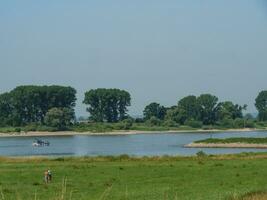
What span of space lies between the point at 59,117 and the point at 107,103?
81.1ft

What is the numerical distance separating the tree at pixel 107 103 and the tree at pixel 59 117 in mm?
13737

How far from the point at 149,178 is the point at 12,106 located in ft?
532

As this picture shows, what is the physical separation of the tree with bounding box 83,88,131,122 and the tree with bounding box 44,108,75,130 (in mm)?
13737

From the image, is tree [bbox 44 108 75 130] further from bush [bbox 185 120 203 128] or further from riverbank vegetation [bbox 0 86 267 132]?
bush [bbox 185 120 203 128]

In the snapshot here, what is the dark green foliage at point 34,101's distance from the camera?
7151 inches

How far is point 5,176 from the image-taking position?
31750 millimetres

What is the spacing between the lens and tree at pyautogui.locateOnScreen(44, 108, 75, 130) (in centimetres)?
17112

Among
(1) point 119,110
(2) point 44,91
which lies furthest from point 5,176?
(1) point 119,110

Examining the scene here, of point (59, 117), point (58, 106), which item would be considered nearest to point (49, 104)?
point (58, 106)

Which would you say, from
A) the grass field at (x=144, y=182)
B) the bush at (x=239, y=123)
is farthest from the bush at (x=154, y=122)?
the grass field at (x=144, y=182)

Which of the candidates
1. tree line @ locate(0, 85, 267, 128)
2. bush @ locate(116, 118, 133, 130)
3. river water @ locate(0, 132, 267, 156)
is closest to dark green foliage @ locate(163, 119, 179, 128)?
tree line @ locate(0, 85, 267, 128)

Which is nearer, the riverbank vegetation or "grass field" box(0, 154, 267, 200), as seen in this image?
"grass field" box(0, 154, 267, 200)

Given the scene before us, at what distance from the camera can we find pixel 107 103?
19362 centimetres

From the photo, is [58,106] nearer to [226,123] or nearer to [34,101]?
[34,101]
